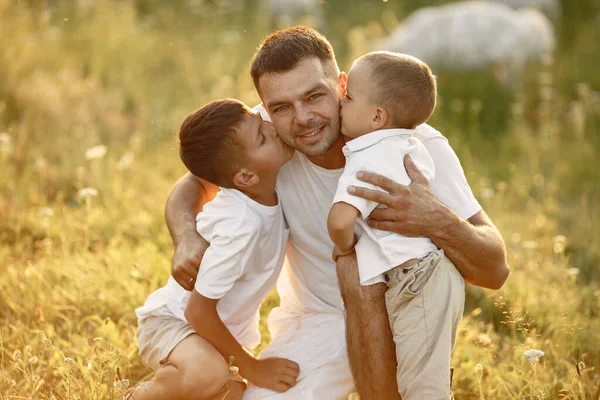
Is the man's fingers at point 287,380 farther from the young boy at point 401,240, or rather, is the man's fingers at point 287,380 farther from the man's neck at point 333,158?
the man's neck at point 333,158

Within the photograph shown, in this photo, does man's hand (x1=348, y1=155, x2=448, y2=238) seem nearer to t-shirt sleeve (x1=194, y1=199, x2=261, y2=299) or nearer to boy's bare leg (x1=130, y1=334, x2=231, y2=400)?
t-shirt sleeve (x1=194, y1=199, x2=261, y2=299)

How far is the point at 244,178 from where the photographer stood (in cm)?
307

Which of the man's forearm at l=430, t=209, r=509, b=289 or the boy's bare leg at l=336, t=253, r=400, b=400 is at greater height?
the man's forearm at l=430, t=209, r=509, b=289

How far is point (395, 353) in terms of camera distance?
293cm

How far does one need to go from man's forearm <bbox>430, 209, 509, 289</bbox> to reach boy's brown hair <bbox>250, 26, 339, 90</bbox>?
0.83 metres

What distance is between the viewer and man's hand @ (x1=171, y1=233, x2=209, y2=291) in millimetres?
3051

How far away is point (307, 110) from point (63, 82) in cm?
443

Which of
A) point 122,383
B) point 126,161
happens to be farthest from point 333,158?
point 126,161

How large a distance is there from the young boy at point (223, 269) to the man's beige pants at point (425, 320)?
0.63 meters

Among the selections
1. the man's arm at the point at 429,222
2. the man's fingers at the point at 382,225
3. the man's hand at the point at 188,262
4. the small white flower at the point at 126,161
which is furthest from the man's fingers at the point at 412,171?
the small white flower at the point at 126,161

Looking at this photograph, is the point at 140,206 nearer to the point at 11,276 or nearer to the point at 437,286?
the point at 11,276

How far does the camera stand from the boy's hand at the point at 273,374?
3199 mm

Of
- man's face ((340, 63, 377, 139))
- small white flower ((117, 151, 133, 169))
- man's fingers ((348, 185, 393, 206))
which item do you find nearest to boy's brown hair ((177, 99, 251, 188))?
man's face ((340, 63, 377, 139))

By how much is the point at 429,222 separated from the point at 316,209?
705 millimetres
